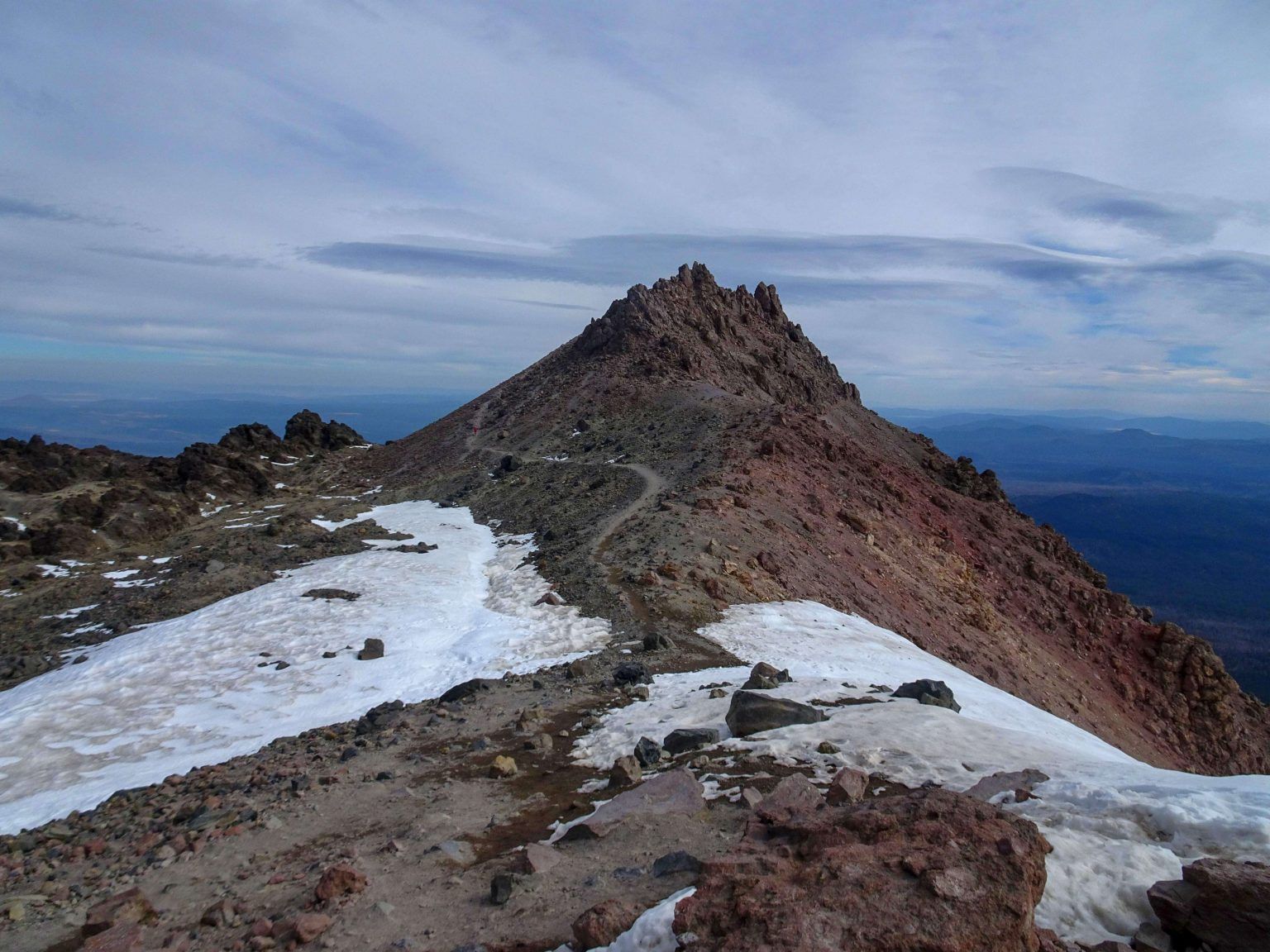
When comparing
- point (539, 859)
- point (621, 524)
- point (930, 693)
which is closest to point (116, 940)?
point (539, 859)

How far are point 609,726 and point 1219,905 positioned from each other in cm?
834

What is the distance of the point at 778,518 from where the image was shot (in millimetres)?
28156

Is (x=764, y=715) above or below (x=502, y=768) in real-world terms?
above

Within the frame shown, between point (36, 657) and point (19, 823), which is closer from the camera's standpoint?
point (19, 823)

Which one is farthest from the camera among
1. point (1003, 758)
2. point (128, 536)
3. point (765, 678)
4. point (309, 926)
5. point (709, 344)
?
point (709, 344)

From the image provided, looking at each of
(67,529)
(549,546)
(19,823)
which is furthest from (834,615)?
(67,529)

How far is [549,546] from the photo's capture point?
2669cm

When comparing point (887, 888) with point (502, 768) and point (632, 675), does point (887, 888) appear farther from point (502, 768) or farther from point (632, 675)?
point (632, 675)

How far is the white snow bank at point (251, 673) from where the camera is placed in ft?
42.5

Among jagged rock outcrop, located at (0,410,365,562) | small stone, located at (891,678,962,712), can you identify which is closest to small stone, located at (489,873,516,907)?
small stone, located at (891,678,962,712)

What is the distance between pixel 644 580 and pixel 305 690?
8554 millimetres

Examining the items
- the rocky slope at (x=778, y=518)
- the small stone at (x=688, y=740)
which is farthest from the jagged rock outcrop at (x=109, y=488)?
the small stone at (x=688, y=740)

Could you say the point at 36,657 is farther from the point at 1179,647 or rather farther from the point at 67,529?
the point at 1179,647

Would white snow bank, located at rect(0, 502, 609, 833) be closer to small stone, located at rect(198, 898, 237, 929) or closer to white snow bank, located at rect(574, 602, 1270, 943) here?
white snow bank, located at rect(574, 602, 1270, 943)
